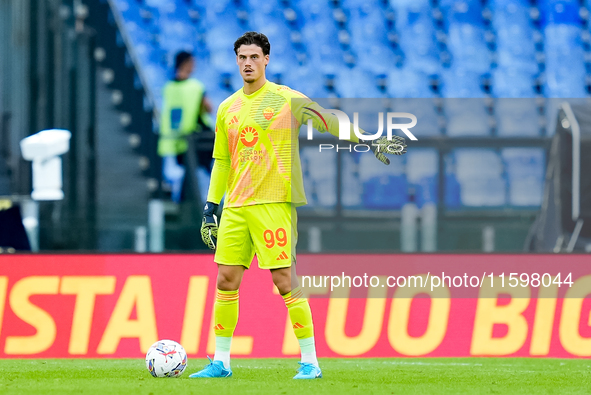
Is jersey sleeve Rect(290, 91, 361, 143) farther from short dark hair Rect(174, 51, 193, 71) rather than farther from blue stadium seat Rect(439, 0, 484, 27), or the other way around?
blue stadium seat Rect(439, 0, 484, 27)

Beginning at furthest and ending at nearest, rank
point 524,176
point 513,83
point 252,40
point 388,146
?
point 513,83, point 524,176, point 388,146, point 252,40

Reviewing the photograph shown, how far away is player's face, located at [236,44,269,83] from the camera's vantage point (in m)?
4.25

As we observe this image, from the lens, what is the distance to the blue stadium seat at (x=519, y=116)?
6.12 metres

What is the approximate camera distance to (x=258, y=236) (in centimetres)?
429

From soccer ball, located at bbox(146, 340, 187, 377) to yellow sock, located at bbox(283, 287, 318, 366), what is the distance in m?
0.56

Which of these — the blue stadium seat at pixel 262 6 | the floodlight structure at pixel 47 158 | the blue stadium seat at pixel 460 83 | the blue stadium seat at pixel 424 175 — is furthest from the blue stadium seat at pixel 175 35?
the blue stadium seat at pixel 424 175

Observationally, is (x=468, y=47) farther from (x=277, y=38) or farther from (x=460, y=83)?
(x=277, y=38)

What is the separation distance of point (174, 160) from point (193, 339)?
3.94 feet

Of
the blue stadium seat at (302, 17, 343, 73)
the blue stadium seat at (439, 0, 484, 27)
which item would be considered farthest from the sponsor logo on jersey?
the blue stadium seat at (439, 0, 484, 27)

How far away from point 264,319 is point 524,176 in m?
1.92

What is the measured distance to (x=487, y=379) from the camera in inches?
179

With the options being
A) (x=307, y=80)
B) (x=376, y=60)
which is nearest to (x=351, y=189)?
(x=307, y=80)

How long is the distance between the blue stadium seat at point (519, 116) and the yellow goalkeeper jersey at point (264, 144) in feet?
7.00

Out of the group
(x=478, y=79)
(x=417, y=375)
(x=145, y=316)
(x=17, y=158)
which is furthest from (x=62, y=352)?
(x=478, y=79)
